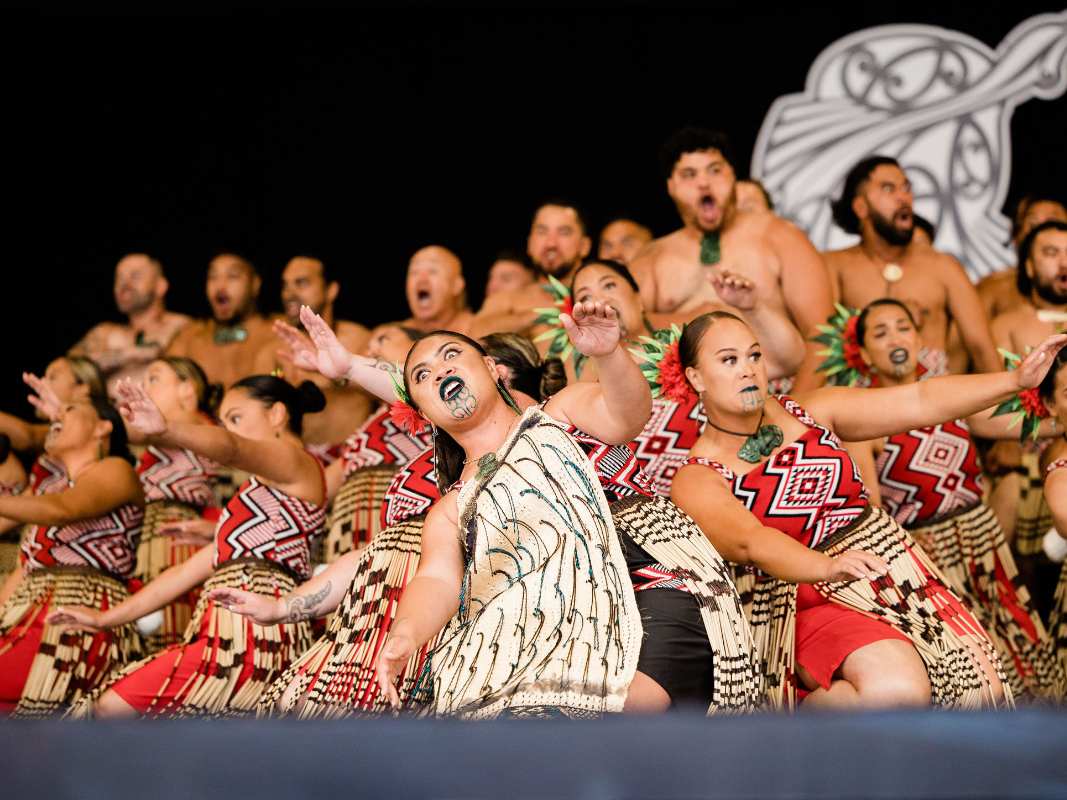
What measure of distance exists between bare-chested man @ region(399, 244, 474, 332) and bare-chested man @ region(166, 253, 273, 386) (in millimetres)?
824

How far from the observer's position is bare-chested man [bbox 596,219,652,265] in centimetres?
543

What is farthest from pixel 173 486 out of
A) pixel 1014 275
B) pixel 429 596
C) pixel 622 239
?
→ pixel 1014 275

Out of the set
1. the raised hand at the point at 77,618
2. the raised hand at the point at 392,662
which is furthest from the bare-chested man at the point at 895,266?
the raised hand at the point at 392,662

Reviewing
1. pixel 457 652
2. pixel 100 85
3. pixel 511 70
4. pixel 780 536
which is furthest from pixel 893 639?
pixel 100 85

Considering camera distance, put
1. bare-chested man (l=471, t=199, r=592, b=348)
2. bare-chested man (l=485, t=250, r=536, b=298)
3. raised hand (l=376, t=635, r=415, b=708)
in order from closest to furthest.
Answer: raised hand (l=376, t=635, r=415, b=708)
bare-chested man (l=471, t=199, r=592, b=348)
bare-chested man (l=485, t=250, r=536, b=298)

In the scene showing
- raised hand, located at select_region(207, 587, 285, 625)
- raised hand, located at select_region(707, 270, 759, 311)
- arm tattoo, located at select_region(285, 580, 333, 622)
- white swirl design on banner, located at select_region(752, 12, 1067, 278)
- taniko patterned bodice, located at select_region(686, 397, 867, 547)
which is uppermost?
white swirl design on banner, located at select_region(752, 12, 1067, 278)

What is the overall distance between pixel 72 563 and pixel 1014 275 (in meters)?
3.36

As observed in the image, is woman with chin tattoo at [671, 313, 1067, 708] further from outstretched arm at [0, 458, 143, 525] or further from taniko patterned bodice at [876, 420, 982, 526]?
outstretched arm at [0, 458, 143, 525]

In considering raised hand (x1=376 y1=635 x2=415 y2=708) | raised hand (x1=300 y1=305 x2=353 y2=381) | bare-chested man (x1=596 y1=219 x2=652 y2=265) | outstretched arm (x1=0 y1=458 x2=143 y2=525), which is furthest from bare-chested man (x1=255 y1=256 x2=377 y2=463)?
raised hand (x1=376 y1=635 x2=415 y2=708)

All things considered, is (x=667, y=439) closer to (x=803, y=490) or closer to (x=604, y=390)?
(x=803, y=490)

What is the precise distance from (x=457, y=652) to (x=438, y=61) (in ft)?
14.2

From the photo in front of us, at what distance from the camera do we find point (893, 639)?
287cm

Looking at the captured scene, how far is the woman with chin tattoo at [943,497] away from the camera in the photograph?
12.3 ft

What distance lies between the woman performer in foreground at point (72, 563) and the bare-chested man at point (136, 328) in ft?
4.13
